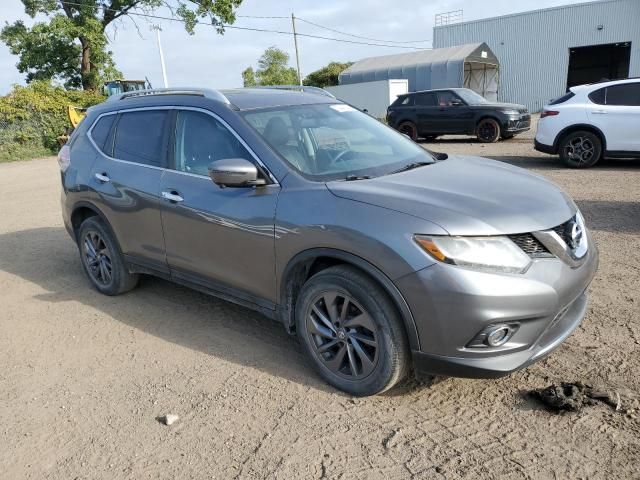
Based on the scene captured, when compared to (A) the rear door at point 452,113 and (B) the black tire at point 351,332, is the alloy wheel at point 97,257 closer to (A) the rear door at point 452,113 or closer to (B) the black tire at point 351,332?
(B) the black tire at point 351,332

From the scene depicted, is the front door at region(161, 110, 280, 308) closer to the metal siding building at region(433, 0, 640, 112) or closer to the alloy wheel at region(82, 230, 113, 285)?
the alloy wheel at region(82, 230, 113, 285)

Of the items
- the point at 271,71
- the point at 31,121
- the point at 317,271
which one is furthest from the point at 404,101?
the point at 271,71

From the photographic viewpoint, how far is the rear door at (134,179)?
164 inches

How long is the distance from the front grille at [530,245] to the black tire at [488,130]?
13.2 m

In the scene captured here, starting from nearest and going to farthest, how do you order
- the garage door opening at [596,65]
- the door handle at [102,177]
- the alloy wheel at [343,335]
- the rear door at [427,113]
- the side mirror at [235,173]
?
the alloy wheel at [343,335] → the side mirror at [235,173] → the door handle at [102,177] → the rear door at [427,113] → the garage door opening at [596,65]

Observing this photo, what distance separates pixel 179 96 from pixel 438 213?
94.5 inches

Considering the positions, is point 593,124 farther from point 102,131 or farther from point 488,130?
point 102,131

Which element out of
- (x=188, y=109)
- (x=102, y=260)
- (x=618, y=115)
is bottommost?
(x=102, y=260)

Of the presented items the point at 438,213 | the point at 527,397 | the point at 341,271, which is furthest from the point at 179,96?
the point at 527,397

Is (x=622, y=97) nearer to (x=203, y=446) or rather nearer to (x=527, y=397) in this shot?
(x=527, y=397)

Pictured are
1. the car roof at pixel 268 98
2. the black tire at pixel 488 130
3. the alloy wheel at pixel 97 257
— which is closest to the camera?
the car roof at pixel 268 98

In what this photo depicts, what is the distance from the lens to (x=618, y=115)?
9.52 meters

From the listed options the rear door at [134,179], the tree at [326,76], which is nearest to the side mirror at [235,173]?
the rear door at [134,179]

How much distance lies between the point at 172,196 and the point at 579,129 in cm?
875
